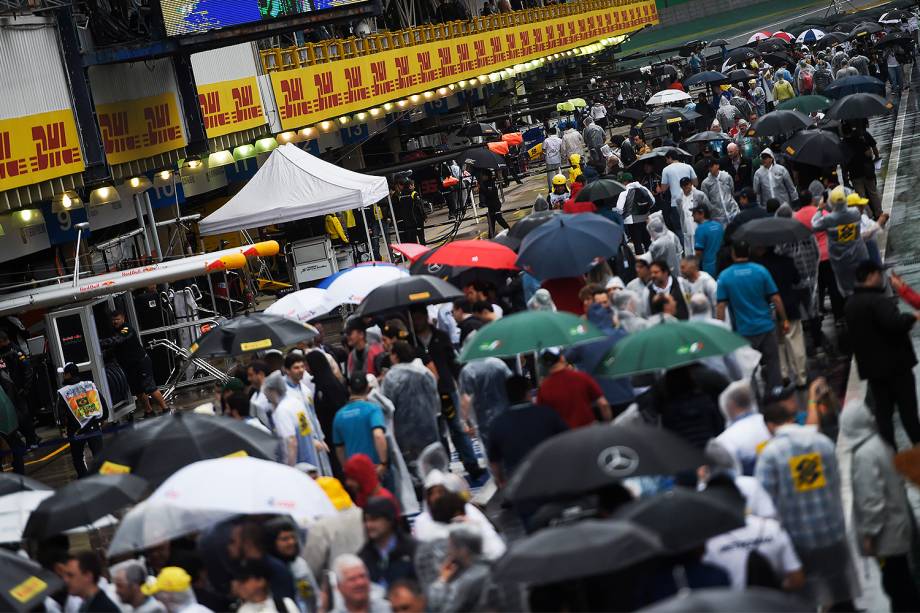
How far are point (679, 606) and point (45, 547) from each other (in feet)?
17.4

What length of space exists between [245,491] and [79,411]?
29.4 ft

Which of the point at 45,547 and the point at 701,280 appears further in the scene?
the point at 701,280

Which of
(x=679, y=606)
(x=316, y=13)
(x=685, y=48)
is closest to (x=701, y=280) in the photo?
(x=679, y=606)

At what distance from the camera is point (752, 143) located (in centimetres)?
2530

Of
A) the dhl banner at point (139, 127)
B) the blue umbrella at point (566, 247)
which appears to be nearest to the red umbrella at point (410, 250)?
the blue umbrella at point (566, 247)

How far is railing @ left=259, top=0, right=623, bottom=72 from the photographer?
31.4m

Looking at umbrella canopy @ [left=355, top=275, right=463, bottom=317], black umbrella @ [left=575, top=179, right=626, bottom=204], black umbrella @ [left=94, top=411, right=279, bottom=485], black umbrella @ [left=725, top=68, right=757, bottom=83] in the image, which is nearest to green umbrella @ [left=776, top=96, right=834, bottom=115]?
black umbrella @ [left=575, top=179, right=626, bottom=204]

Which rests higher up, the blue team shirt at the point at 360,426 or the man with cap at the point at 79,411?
the blue team shirt at the point at 360,426

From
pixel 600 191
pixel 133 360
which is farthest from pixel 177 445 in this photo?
pixel 600 191

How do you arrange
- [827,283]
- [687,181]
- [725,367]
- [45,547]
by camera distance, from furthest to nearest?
[687,181] < [827,283] < [725,367] < [45,547]

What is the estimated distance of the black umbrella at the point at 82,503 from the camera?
9305 millimetres

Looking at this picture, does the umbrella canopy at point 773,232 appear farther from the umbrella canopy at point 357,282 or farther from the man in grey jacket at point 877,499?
the man in grey jacket at point 877,499

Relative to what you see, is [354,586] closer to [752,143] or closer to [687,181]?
[687,181]

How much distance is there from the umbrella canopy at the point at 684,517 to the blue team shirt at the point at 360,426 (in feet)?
14.1
